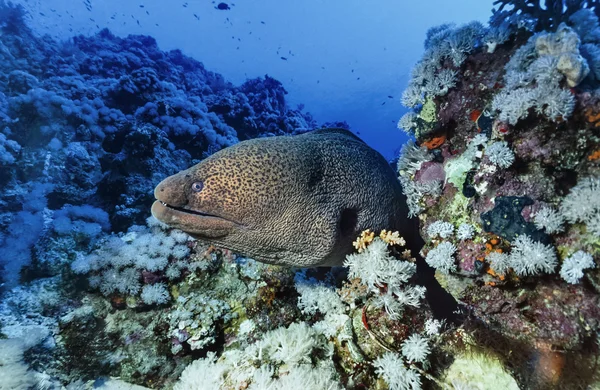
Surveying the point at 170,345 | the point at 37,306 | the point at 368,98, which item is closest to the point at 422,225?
the point at 170,345

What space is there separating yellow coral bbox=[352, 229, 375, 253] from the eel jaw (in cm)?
128

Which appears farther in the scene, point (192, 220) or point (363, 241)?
point (363, 241)

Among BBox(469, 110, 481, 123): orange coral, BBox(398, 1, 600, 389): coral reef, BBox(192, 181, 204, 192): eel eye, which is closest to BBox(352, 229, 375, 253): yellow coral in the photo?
BBox(398, 1, 600, 389): coral reef

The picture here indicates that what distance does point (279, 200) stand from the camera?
112 inches

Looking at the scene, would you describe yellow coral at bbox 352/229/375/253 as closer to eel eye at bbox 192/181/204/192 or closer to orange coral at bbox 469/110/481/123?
orange coral at bbox 469/110/481/123

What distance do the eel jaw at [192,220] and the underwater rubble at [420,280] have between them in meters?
1.12

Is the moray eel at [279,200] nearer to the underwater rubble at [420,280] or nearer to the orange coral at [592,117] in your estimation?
the underwater rubble at [420,280]

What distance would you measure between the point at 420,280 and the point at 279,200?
2251 mm

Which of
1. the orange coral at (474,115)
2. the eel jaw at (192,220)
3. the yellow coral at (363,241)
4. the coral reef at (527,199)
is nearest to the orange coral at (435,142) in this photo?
the coral reef at (527,199)

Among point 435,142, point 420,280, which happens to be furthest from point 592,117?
point 420,280

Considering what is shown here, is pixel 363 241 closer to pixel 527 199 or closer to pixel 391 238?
pixel 391 238

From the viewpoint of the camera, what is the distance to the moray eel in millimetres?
2709

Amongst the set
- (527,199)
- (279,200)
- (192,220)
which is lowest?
(527,199)

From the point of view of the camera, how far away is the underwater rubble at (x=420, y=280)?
2362mm
